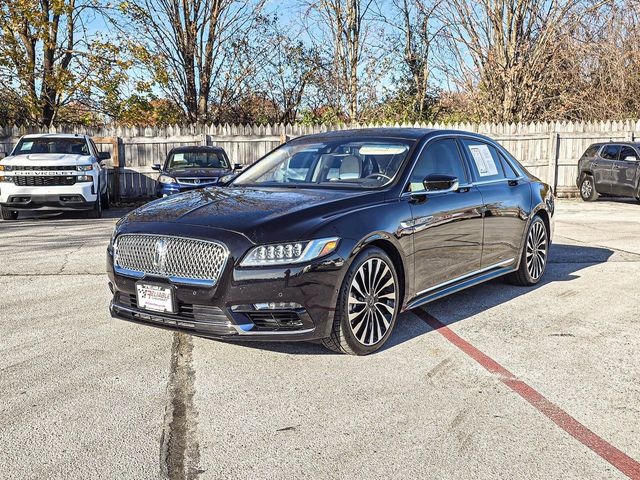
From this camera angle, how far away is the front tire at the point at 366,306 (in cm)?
437

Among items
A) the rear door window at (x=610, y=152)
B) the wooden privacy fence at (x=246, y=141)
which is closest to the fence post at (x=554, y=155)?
the wooden privacy fence at (x=246, y=141)

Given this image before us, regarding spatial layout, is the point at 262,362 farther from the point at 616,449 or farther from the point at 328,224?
the point at 616,449

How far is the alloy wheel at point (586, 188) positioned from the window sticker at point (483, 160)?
13.0m

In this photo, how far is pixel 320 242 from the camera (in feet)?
13.9

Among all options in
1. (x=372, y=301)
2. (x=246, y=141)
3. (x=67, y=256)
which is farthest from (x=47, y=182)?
(x=372, y=301)

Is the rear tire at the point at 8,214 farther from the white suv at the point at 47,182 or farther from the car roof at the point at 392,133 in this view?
the car roof at the point at 392,133

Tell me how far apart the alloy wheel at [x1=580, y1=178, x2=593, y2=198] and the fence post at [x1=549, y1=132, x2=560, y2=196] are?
3.58ft

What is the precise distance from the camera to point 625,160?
56.0 ft

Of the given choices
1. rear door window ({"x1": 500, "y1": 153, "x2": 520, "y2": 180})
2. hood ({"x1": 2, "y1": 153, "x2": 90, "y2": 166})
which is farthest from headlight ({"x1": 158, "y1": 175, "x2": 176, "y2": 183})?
rear door window ({"x1": 500, "y1": 153, "x2": 520, "y2": 180})

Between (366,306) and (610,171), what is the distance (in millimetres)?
14953

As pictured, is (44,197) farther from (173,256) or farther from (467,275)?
(467,275)

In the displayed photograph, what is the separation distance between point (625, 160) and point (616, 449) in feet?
51.2

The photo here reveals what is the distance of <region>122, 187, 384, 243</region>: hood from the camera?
13.8 feet

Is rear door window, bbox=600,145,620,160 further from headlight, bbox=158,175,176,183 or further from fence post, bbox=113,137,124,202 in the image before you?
fence post, bbox=113,137,124,202
